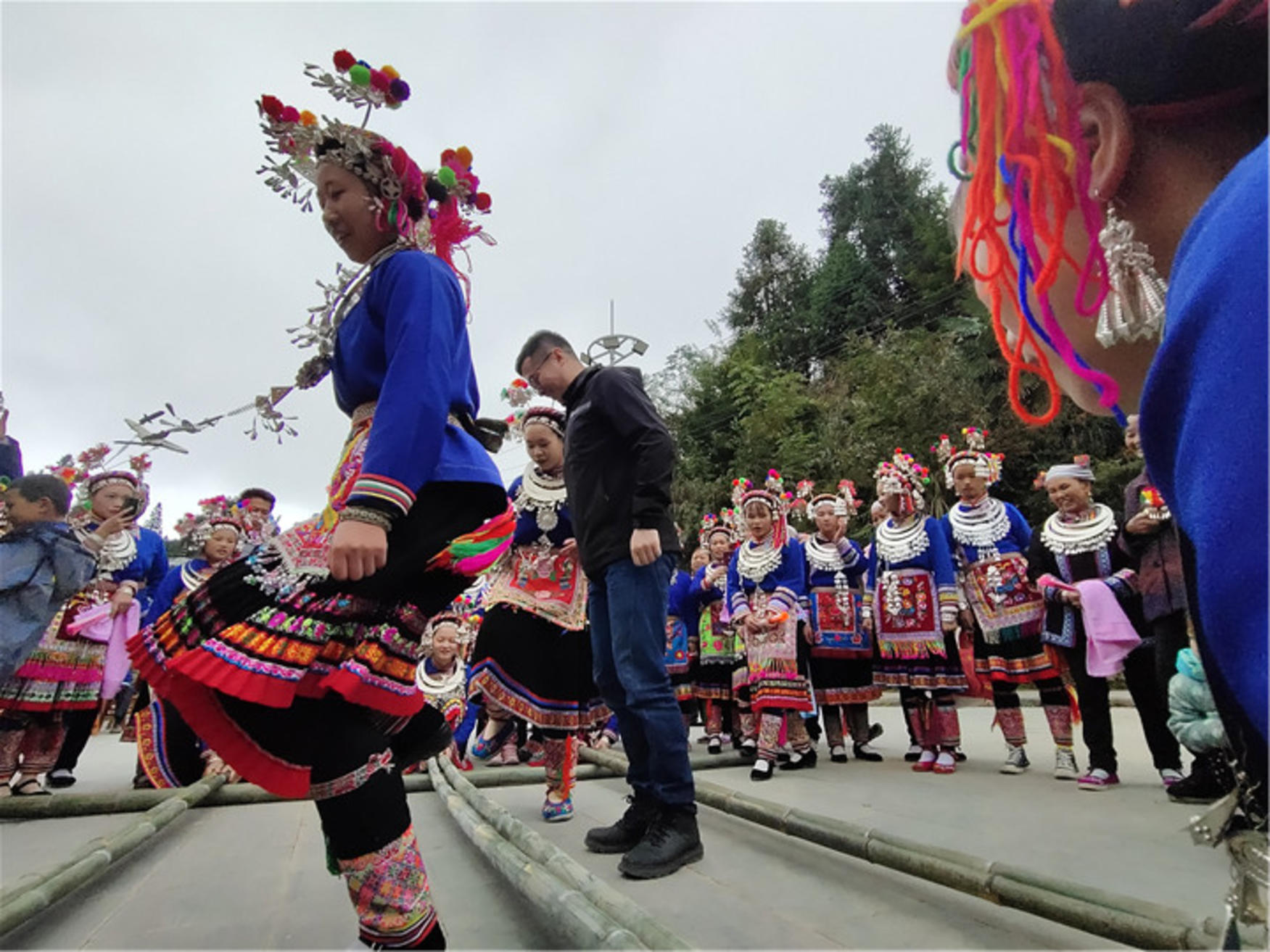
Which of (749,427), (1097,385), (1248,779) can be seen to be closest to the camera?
(1248,779)

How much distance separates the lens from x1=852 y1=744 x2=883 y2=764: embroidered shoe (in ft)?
16.6

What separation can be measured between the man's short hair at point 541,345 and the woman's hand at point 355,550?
1.79m

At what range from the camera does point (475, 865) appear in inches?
93.4

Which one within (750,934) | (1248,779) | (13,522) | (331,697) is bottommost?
(750,934)

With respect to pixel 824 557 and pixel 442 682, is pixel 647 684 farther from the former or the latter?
pixel 442 682

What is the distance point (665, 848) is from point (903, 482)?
3.61 metres

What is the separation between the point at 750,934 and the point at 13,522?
429 centimetres

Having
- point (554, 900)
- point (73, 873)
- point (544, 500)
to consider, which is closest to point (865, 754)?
point (544, 500)

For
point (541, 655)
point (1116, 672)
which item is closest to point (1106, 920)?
point (541, 655)

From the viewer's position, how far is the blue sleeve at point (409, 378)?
5.16ft

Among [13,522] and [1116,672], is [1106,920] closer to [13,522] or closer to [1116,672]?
[1116,672]

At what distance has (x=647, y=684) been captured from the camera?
263 centimetres

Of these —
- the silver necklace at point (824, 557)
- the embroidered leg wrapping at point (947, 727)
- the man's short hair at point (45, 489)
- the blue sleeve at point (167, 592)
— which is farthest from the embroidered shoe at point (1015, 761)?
the man's short hair at point (45, 489)

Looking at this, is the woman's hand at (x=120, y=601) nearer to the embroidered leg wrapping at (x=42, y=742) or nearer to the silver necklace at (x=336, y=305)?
the embroidered leg wrapping at (x=42, y=742)
